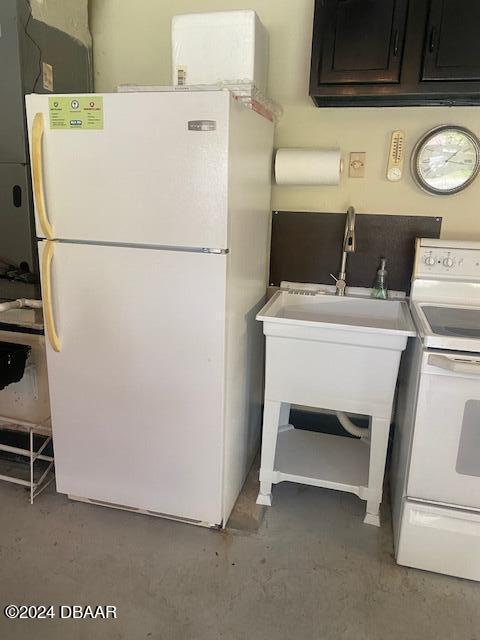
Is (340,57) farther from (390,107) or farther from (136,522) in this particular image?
(136,522)

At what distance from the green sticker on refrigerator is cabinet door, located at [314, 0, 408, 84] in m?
0.93

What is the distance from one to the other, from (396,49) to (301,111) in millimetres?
543

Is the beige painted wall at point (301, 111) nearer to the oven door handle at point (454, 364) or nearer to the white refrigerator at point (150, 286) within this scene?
the white refrigerator at point (150, 286)

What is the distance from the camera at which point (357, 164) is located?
2291 millimetres

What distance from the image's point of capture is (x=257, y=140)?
198 centimetres

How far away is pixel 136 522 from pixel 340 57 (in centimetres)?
214

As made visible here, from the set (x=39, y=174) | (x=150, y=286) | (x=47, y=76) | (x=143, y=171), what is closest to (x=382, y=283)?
(x=150, y=286)

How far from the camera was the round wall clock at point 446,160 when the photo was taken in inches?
83.6

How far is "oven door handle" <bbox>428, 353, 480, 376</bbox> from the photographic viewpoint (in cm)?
159

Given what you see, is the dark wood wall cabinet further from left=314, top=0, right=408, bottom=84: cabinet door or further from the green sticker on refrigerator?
the green sticker on refrigerator

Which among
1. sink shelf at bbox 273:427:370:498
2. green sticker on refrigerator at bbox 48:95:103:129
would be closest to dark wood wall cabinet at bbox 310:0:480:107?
green sticker on refrigerator at bbox 48:95:103:129

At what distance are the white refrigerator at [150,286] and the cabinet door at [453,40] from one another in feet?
2.31
